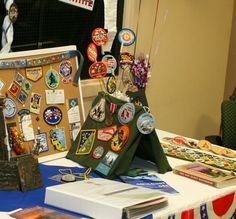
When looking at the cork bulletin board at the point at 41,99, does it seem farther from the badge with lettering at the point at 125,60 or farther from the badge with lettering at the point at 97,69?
the badge with lettering at the point at 125,60

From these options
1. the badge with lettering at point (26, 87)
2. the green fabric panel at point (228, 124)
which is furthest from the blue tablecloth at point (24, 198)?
the green fabric panel at point (228, 124)

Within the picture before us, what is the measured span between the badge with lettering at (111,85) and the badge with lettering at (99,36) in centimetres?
19

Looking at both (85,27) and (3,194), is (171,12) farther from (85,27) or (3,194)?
(3,194)

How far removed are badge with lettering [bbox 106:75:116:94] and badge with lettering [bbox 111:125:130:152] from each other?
529 mm

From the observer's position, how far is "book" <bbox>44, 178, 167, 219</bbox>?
5.29 ft

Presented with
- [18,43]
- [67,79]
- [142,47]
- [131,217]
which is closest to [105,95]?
[67,79]

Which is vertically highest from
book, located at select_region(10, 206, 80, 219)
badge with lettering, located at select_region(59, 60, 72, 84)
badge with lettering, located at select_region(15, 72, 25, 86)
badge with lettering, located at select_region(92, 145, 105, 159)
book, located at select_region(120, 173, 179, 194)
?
badge with lettering, located at select_region(59, 60, 72, 84)

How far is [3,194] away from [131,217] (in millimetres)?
497

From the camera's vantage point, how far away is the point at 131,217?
1.64 meters

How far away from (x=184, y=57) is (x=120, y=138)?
1575 millimetres

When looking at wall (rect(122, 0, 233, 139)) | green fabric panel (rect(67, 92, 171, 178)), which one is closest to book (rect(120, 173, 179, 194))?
green fabric panel (rect(67, 92, 171, 178))

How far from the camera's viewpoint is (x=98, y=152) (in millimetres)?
2109

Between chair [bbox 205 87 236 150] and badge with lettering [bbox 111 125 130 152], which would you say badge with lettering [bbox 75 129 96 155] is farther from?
chair [bbox 205 87 236 150]

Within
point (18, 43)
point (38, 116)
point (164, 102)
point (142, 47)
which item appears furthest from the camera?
point (164, 102)
